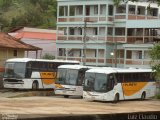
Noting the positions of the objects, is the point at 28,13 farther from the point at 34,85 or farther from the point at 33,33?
the point at 34,85

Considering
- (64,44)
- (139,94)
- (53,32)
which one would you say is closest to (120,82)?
(139,94)

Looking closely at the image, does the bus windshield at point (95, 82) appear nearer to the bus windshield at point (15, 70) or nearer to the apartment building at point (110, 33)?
the bus windshield at point (15, 70)

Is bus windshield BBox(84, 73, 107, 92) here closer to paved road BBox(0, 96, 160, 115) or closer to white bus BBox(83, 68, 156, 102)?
white bus BBox(83, 68, 156, 102)

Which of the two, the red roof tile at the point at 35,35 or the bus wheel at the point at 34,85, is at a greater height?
the red roof tile at the point at 35,35

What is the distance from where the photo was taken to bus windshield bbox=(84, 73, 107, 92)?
36281 millimetres

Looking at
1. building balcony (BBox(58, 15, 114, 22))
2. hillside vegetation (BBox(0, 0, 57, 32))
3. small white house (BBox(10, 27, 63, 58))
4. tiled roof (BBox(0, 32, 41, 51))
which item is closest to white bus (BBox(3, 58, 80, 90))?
tiled roof (BBox(0, 32, 41, 51))

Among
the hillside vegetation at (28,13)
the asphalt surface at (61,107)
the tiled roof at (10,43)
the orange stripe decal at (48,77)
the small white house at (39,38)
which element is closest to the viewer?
the asphalt surface at (61,107)

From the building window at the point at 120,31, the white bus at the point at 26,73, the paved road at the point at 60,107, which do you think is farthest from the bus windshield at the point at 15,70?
the building window at the point at 120,31

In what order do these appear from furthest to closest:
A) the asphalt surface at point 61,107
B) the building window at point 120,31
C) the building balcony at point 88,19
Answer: the building window at point 120,31 → the building balcony at point 88,19 → the asphalt surface at point 61,107

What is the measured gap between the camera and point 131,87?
1545 inches

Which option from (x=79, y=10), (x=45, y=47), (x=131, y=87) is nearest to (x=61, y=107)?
(x=131, y=87)

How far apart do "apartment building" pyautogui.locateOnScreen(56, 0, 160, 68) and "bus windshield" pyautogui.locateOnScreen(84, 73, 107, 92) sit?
68.9 ft

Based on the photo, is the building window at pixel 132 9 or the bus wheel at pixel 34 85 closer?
Answer: the bus wheel at pixel 34 85

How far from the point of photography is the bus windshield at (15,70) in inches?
1659
